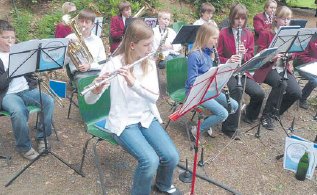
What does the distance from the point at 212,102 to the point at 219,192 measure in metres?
1.09

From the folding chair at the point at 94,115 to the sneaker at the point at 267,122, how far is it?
241 cm

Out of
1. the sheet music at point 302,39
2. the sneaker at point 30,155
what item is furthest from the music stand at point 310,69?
the sneaker at point 30,155

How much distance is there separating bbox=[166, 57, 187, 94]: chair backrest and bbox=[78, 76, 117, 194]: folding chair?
1.01 meters

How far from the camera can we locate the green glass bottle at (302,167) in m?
3.85

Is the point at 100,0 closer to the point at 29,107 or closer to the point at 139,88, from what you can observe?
the point at 29,107

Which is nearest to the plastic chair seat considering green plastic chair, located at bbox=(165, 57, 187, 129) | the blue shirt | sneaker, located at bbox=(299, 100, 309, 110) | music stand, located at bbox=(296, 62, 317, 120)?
green plastic chair, located at bbox=(165, 57, 187, 129)

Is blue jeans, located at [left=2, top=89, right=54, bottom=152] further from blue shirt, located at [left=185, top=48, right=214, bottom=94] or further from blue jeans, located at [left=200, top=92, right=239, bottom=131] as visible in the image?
blue jeans, located at [left=200, top=92, right=239, bottom=131]

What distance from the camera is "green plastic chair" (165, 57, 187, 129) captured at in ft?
14.5

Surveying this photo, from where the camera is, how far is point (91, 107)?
358cm

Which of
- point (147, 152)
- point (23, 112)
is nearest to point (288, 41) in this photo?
point (147, 152)

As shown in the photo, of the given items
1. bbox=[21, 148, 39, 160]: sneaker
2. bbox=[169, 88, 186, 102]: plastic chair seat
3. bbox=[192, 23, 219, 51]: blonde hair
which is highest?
bbox=[192, 23, 219, 51]: blonde hair

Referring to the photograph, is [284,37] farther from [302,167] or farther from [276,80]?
[302,167]

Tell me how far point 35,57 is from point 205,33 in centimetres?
186

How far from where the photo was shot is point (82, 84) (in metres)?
3.47
